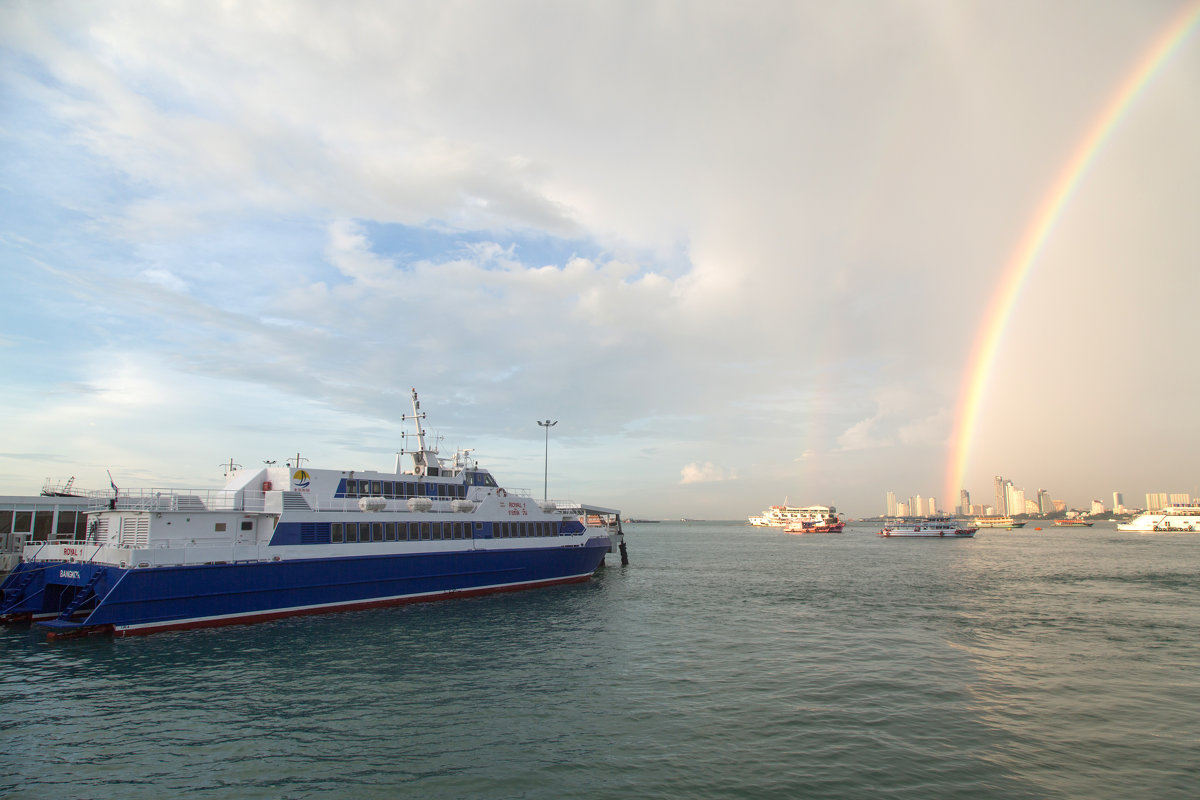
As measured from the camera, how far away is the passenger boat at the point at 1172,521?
15162 cm

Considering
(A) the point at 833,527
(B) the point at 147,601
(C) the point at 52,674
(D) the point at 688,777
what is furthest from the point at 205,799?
(A) the point at 833,527

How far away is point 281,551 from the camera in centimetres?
2938

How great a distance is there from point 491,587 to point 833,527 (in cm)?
14967

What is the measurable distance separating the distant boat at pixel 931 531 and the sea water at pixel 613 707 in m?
113

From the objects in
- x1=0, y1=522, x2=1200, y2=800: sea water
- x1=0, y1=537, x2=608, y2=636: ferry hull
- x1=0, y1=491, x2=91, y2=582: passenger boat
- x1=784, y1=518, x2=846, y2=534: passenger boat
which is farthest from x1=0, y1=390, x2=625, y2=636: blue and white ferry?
x1=784, y1=518, x2=846, y2=534: passenger boat

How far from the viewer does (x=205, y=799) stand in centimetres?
1156

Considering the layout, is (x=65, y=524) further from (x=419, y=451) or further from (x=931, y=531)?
(x=931, y=531)

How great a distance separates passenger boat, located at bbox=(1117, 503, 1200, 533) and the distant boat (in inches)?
2433

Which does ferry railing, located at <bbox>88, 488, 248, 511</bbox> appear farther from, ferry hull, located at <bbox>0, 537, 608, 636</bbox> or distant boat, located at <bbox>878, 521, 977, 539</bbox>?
distant boat, located at <bbox>878, 521, 977, 539</bbox>

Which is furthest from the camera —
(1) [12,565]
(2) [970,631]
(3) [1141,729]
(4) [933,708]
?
(1) [12,565]

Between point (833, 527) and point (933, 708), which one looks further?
point (833, 527)

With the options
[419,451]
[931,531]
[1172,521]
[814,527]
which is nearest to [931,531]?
[931,531]

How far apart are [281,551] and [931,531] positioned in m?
141

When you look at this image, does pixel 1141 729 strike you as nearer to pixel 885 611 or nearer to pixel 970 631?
pixel 970 631
